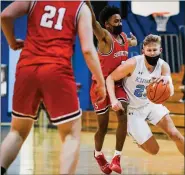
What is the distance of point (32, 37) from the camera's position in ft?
11.8

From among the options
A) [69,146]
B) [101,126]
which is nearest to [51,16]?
[69,146]

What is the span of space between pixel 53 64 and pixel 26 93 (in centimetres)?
26

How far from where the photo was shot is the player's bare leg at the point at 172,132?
5324mm

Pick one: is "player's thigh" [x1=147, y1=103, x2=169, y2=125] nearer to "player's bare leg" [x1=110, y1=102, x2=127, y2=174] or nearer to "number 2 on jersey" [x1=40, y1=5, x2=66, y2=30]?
"player's bare leg" [x1=110, y1=102, x2=127, y2=174]

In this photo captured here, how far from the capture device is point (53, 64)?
3498 mm

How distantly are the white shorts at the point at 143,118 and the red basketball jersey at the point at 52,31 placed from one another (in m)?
2.14

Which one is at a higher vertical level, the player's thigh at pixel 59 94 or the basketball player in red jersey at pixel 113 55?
the player's thigh at pixel 59 94

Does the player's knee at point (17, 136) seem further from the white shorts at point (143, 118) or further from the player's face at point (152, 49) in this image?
the white shorts at point (143, 118)

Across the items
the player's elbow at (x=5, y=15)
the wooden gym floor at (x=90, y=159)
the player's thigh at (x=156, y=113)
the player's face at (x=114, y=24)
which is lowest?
the wooden gym floor at (x=90, y=159)

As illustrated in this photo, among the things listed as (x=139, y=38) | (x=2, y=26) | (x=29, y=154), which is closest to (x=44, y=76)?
(x=2, y=26)

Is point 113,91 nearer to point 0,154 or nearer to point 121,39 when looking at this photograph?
point 121,39

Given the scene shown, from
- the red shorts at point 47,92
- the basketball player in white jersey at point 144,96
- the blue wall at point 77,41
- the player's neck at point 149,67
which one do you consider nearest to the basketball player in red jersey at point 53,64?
the red shorts at point 47,92

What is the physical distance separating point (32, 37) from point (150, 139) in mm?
2334

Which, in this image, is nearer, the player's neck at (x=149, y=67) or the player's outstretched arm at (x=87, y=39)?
the player's outstretched arm at (x=87, y=39)
